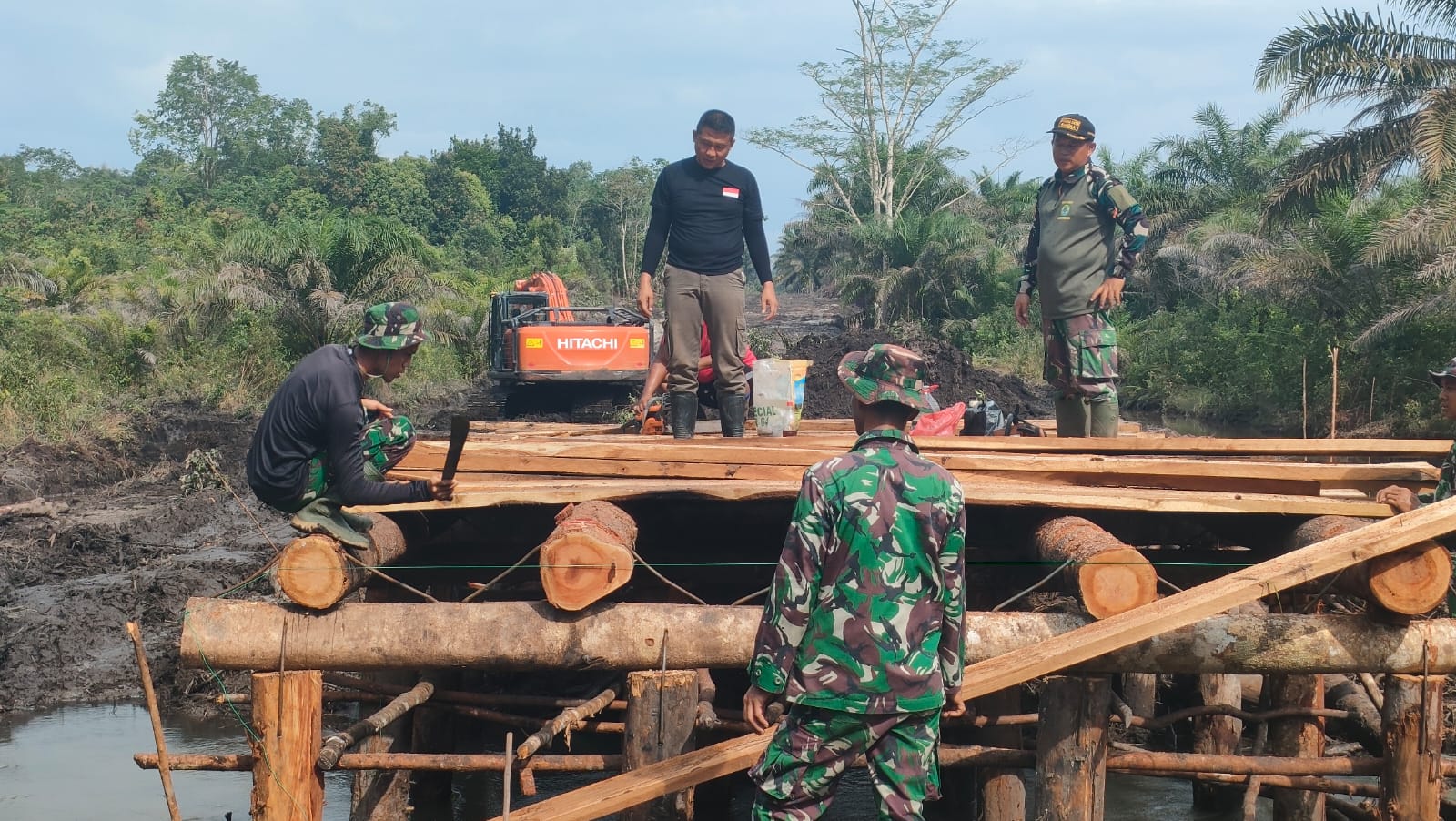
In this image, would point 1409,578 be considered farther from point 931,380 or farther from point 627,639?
point 931,380

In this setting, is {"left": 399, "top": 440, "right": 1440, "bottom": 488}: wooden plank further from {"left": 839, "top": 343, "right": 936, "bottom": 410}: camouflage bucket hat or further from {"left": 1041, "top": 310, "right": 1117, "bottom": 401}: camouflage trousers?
{"left": 839, "top": 343, "right": 936, "bottom": 410}: camouflage bucket hat

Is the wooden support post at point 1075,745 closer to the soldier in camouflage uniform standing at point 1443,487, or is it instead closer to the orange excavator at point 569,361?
the soldier in camouflage uniform standing at point 1443,487

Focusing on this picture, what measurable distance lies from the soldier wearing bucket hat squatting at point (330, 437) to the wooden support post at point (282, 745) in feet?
1.80

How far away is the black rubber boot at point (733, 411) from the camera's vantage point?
24.2 feet

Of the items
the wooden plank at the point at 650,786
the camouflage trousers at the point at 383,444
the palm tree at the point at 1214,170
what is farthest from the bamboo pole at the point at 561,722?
the palm tree at the point at 1214,170

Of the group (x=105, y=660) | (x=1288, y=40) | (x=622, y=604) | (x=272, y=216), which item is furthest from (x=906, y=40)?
(x=622, y=604)

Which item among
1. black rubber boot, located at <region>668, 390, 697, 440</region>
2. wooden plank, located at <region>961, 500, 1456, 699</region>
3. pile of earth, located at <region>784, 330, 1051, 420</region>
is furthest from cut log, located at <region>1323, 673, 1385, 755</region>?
pile of earth, located at <region>784, 330, 1051, 420</region>

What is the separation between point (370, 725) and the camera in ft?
17.2

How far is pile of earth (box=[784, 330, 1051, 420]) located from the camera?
2108cm

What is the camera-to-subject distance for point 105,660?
392 inches

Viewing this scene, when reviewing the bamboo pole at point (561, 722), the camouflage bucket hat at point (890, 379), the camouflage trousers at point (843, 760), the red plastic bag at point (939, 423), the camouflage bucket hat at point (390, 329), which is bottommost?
the bamboo pole at point (561, 722)

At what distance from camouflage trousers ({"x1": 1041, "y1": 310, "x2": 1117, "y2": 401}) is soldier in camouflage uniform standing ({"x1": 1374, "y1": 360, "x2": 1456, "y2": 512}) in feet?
6.87

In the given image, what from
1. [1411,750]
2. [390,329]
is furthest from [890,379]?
[1411,750]

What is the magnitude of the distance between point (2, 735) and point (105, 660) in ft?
4.86
